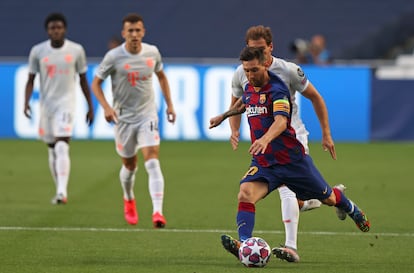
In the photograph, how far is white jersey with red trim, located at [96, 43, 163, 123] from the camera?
1109cm

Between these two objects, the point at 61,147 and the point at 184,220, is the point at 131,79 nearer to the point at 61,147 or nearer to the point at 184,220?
the point at 184,220

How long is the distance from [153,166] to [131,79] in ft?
3.25

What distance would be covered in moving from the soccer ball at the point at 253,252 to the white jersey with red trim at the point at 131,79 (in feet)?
10.9

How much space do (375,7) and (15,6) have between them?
988 centimetres

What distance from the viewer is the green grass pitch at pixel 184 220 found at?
859 cm

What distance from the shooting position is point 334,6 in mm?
28250

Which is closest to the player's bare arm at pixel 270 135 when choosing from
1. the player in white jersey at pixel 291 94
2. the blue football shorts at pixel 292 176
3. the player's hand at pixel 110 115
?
the blue football shorts at pixel 292 176

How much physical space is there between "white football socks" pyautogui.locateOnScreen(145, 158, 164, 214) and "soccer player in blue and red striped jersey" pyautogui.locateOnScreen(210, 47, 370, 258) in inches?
94.2

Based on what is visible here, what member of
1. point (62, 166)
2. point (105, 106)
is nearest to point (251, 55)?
point (105, 106)

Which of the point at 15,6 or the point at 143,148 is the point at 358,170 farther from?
the point at 15,6

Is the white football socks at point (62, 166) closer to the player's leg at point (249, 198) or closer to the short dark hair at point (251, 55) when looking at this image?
the player's leg at point (249, 198)

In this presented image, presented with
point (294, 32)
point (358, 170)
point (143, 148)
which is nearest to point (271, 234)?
point (143, 148)

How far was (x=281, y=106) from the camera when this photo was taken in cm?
818

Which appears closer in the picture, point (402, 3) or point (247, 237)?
point (247, 237)
